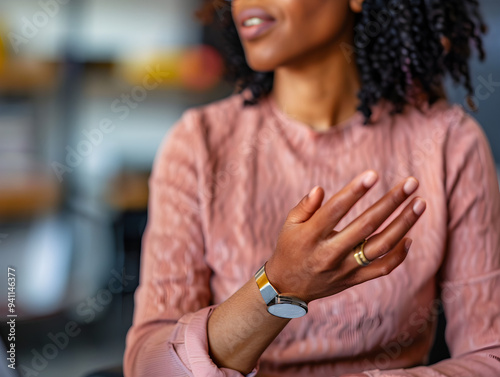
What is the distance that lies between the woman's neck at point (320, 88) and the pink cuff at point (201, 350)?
10.9 inches

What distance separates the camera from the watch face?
45cm

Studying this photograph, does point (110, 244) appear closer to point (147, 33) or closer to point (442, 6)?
point (147, 33)

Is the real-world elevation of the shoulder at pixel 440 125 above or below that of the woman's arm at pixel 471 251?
above

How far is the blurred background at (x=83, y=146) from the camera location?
668 millimetres

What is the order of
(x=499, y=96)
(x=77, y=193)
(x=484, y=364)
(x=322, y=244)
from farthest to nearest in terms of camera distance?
(x=499, y=96), (x=77, y=193), (x=484, y=364), (x=322, y=244)

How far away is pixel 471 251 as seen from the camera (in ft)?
2.10

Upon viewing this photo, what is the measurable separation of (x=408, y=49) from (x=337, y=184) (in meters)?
0.19

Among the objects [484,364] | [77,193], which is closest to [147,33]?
[77,193]

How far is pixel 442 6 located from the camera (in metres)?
0.70

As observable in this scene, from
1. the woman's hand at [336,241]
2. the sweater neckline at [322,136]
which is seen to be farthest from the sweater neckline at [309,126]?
the woman's hand at [336,241]

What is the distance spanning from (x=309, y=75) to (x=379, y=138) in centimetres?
11

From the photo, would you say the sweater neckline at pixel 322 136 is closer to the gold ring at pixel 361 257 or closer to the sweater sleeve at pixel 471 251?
the sweater sleeve at pixel 471 251

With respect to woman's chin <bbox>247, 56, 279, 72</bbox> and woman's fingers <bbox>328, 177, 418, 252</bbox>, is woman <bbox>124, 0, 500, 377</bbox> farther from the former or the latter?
woman's fingers <bbox>328, 177, 418, 252</bbox>

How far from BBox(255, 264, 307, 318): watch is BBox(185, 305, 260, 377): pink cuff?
0.25 feet
